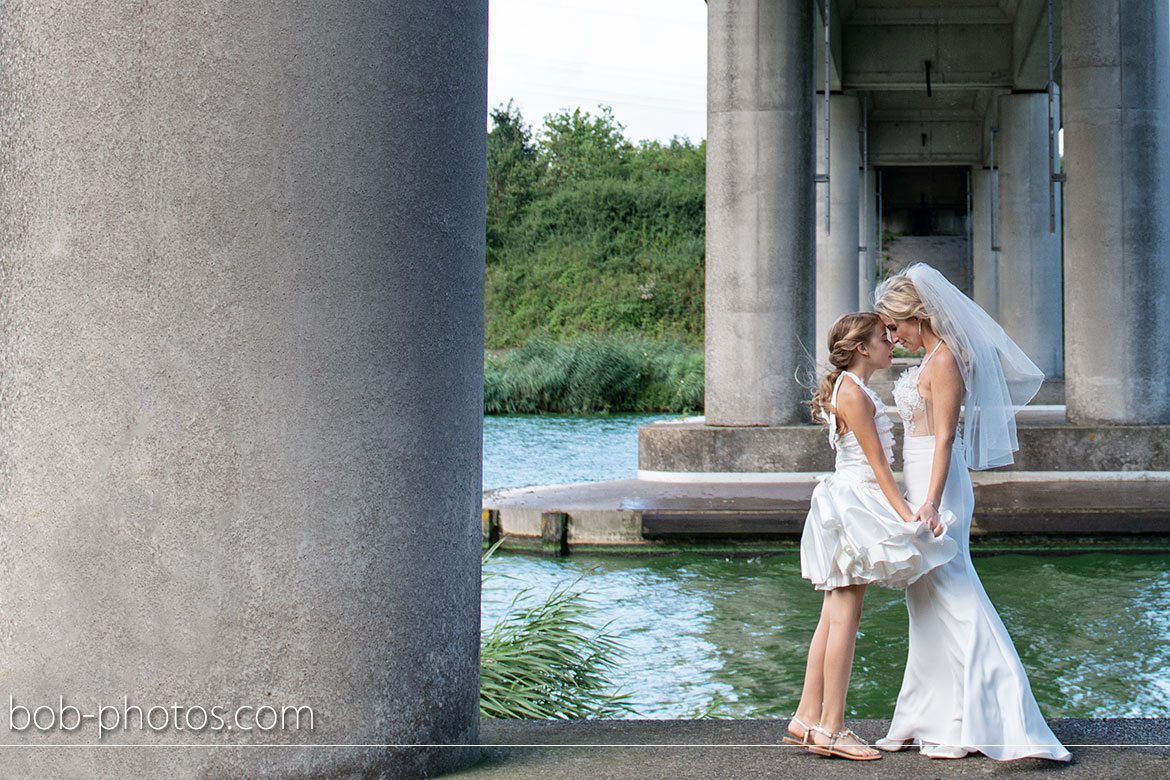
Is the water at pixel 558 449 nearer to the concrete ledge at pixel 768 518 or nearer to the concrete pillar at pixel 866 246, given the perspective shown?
the concrete ledge at pixel 768 518

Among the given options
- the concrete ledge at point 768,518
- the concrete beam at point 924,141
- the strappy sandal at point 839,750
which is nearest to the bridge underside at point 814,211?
the concrete ledge at point 768,518

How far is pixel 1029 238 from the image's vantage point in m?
27.2

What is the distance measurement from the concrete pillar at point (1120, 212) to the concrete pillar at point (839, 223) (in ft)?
32.5

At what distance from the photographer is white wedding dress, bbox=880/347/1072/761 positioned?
438cm

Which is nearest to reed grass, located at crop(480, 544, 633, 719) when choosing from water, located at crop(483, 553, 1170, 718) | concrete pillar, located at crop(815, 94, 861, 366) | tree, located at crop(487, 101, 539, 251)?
water, located at crop(483, 553, 1170, 718)

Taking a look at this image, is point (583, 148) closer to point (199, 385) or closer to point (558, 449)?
point (558, 449)

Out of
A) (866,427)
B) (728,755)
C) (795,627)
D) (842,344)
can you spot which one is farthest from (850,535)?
(795,627)

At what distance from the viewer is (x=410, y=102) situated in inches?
153

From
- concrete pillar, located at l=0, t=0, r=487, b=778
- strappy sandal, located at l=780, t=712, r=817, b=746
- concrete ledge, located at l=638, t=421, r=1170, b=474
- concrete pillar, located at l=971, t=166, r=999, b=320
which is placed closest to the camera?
concrete pillar, located at l=0, t=0, r=487, b=778

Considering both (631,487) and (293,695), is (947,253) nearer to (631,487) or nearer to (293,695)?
(631,487)

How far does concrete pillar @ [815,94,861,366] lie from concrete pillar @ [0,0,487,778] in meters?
22.4

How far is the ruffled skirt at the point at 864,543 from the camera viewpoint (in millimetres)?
4508

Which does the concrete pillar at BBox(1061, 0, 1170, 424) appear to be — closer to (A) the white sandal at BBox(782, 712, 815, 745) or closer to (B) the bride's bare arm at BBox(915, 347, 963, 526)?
(B) the bride's bare arm at BBox(915, 347, 963, 526)

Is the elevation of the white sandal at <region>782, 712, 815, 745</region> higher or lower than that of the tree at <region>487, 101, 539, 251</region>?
lower
